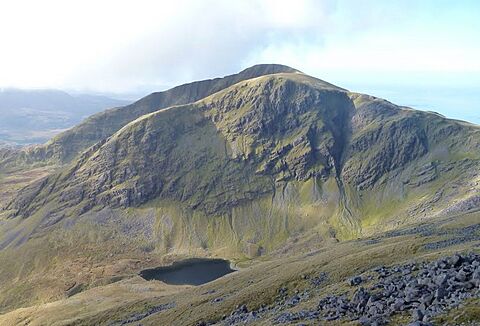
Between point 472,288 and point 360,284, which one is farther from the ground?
point 472,288

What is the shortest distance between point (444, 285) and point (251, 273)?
309 ft

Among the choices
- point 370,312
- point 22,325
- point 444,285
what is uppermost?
point 444,285

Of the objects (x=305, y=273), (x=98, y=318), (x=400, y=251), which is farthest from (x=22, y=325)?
(x=400, y=251)

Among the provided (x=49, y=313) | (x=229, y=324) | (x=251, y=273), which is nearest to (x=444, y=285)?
(x=229, y=324)

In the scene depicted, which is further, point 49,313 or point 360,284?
point 49,313

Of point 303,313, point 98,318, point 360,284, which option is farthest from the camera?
point 98,318

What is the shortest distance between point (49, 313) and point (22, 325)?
9648 millimetres

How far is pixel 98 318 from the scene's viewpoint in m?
126

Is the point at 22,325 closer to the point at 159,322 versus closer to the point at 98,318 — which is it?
the point at 98,318

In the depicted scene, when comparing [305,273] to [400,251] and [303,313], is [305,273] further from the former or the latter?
[303,313]

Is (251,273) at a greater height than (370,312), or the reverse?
(370,312)

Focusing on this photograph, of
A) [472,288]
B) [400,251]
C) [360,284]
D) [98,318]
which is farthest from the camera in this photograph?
[98,318]

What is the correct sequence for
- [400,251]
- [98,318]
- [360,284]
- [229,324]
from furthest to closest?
1. [98,318]
2. [400,251]
3. [229,324]
4. [360,284]

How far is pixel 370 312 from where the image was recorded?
1661 inches
